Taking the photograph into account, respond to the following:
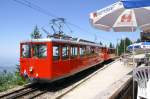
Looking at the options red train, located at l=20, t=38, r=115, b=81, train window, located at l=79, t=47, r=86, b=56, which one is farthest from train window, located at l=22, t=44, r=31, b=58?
train window, located at l=79, t=47, r=86, b=56

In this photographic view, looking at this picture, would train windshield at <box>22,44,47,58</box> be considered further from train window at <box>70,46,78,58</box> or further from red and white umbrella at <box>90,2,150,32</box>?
red and white umbrella at <box>90,2,150,32</box>

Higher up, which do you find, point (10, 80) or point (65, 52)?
point (65, 52)

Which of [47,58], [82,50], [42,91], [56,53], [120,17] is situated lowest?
[42,91]

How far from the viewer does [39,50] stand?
583 inches

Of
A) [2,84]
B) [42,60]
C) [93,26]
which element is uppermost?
[93,26]

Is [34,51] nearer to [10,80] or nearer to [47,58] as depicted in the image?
[47,58]

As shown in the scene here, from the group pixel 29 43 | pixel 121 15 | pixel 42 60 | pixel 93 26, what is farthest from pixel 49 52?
pixel 121 15

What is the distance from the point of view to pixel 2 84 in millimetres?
15977

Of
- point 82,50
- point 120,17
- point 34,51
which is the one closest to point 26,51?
point 34,51

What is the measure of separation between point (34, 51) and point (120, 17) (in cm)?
783

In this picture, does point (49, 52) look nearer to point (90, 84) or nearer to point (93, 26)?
point (90, 84)

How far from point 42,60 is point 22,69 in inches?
65.4

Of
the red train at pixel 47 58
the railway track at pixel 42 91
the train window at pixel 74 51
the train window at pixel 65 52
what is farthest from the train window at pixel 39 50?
the train window at pixel 74 51

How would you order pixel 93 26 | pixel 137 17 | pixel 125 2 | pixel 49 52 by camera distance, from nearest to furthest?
1. pixel 125 2
2. pixel 137 17
3. pixel 93 26
4. pixel 49 52
